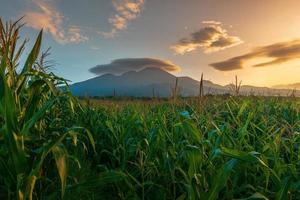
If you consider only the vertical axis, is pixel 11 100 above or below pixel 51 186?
above

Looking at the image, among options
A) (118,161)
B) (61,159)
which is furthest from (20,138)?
(118,161)

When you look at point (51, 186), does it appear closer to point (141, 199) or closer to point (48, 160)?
point (48, 160)

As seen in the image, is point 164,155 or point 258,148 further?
point 258,148

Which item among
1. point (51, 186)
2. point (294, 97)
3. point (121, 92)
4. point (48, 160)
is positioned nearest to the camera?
point (51, 186)

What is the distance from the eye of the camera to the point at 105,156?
16.9 feet

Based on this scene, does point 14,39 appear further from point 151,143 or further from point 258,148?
point 258,148

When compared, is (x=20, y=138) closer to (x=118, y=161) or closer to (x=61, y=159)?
(x=61, y=159)

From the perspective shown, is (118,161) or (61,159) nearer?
(61,159)

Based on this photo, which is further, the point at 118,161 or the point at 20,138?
the point at 118,161

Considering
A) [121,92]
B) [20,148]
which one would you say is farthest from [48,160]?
[121,92]

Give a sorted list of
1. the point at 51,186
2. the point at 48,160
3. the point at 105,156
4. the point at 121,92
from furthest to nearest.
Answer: the point at 121,92, the point at 105,156, the point at 48,160, the point at 51,186

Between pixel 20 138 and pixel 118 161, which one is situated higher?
pixel 20 138

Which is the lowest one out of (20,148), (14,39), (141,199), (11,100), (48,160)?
(141,199)

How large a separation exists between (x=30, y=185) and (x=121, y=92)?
358 inches
